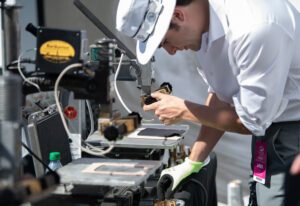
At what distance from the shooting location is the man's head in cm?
114

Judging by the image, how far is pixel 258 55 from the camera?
1.09m

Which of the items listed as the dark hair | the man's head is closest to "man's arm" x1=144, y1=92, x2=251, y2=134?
the man's head

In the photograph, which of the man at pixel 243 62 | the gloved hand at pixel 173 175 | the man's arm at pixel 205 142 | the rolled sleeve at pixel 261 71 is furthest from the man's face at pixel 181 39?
the gloved hand at pixel 173 175

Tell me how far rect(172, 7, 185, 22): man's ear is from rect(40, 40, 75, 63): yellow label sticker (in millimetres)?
340

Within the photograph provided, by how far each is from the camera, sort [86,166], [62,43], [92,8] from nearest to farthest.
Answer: [62,43]
[86,166]
[92,8]

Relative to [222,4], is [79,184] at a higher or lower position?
lower

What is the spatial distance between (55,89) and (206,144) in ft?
2.34

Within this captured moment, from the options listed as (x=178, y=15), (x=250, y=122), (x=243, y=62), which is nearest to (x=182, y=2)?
(x=178, y=15)

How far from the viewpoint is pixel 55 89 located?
3.07ft

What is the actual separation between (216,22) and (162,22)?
0.53 feet

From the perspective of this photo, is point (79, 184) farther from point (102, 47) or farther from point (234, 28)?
point (234, 28)

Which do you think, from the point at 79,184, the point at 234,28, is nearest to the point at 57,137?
the point at 79,184

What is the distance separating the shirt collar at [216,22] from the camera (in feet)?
3.96

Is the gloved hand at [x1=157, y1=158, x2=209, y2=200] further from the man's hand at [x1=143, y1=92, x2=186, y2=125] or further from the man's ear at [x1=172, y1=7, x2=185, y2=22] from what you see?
the man's ear at [x1=172, y1=7, x2=185, y2=22]
